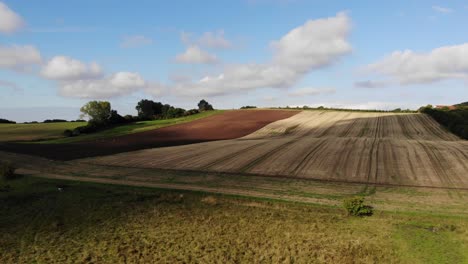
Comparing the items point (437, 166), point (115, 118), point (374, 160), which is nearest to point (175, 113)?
point (115, 118)

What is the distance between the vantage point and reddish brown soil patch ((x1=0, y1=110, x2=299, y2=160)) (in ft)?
Result: 165

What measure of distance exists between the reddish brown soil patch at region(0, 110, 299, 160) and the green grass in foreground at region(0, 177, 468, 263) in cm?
2629

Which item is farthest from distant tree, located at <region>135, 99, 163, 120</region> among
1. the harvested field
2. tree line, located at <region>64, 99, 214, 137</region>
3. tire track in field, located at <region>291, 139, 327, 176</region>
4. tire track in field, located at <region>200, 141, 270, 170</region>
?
tire track in field, located at <region>291, 139, 327, 176</region>

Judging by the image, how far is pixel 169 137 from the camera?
64.8 metres

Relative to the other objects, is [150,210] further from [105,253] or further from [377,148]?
[377,148]

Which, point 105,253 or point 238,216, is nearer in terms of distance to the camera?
point 105,253

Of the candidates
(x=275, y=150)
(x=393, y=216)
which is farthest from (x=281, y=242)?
(x=275, y=150)

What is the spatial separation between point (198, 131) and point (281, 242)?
2204 inches

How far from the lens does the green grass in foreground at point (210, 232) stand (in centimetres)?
1567

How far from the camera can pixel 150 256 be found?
15.6 metres

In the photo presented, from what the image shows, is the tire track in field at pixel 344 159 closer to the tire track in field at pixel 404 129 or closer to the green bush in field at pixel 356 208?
the green bush in field at pixel 356 208

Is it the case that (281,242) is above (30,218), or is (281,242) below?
below

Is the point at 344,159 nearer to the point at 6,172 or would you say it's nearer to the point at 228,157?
the point at 228,157

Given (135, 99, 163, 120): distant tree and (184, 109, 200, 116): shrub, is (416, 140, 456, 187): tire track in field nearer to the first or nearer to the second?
(184, 109, 200, 116): shrub
